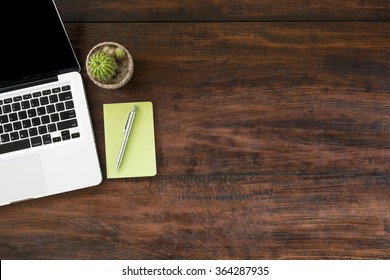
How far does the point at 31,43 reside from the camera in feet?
2.68

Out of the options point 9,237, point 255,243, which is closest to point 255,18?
point 255,243

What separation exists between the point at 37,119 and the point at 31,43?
0.15 meters

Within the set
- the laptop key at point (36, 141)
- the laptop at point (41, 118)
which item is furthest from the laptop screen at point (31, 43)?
the laptop key at point (36, 141)

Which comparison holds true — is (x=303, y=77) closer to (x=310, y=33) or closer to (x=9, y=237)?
(x=310, y=33)

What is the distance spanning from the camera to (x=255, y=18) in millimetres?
863

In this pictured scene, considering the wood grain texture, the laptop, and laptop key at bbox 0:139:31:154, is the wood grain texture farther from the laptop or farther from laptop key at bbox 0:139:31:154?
laptop key at bbox 0:139:31:154

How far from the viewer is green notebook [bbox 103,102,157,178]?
33.9 inches

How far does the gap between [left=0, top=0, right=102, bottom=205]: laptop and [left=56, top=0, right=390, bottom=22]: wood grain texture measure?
0.09 meters

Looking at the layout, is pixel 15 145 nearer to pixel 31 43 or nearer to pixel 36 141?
pixel 36 141

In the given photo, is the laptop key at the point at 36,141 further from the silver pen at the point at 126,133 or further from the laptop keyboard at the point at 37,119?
the silver pen at the point at 126,133

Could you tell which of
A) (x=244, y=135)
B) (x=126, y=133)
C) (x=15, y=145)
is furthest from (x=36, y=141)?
(x=244, y=135)

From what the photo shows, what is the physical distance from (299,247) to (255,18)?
47 centimetres

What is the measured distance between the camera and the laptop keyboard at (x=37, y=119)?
84 cm
